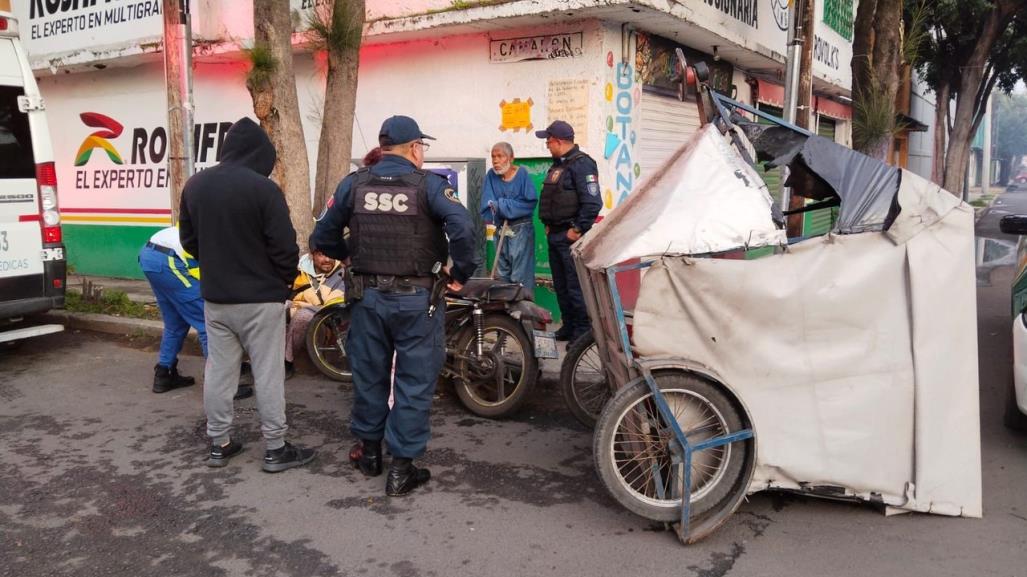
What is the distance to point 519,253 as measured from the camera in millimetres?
7488

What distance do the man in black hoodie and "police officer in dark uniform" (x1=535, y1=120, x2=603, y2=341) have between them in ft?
9.69

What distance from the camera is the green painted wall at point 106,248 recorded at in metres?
11.4

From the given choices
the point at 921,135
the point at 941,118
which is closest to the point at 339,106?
the point at 941,118

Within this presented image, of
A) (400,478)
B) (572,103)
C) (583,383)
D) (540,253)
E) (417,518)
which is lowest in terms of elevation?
(417,518)

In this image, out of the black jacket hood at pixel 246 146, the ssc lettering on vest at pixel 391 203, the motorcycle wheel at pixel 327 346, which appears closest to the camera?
the ssc lettering on vest at pixel 391 203

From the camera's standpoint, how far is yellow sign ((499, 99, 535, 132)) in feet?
27.0

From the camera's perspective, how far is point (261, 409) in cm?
433

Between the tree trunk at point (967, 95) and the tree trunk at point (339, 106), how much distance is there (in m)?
17.2

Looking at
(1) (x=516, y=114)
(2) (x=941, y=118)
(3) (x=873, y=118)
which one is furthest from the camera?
(2) (x=941, y=118)

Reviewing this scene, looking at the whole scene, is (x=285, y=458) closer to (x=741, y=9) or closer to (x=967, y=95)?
(x=741, y=9)

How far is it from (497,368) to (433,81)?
4505 mm

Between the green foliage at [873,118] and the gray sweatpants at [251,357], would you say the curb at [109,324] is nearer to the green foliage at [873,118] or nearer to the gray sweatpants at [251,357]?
the gray sweatpants at [251,357]

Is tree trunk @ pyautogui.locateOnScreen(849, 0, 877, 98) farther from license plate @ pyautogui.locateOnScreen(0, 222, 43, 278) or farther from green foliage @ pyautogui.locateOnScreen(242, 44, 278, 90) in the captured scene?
license plate @ pyautogui.locateOnScreen(0, 222, 43, 278)

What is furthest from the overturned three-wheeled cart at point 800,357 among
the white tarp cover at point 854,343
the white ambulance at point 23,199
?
the white ambulance at point 23,199
